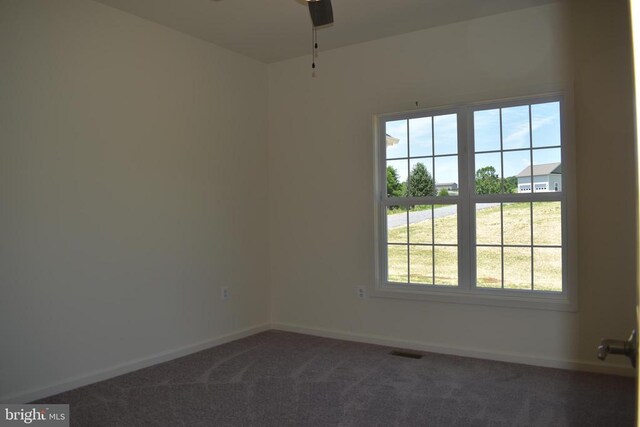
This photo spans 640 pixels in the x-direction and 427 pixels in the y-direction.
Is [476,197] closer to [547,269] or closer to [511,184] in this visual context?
[511,184]

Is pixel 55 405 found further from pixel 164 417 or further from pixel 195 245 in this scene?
pixel 195 245

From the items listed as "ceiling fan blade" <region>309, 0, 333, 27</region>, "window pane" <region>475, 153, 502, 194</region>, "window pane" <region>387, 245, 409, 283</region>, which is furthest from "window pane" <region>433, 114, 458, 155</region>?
"ceiling fan blade" <region>309, 0, 333, 27</region>

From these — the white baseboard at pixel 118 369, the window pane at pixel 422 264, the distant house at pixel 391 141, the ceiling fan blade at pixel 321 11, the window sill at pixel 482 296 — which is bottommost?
the white baseboard at pixel 118 369

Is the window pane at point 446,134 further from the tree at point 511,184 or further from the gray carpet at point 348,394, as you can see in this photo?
the gray carpet at point 348,394

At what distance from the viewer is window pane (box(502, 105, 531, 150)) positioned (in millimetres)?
3891

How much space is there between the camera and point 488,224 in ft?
13.3

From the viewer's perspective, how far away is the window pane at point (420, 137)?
433 centimetres

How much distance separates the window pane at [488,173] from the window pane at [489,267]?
0.50 meters

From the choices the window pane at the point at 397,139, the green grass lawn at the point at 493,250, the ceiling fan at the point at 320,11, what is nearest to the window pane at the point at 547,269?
the green grass lawn at the point at 493,250

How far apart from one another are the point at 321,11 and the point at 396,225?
2432 millimetres

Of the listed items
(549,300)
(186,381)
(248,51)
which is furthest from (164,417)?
(248,51)

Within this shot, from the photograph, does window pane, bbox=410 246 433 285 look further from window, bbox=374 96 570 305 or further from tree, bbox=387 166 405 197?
tree, bbox=387 166 405 197

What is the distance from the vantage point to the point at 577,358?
11.9 ft

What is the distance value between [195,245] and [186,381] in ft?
4.19
